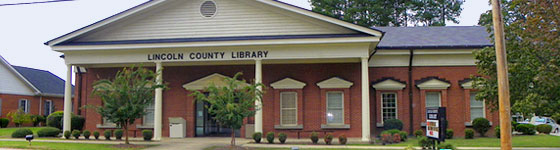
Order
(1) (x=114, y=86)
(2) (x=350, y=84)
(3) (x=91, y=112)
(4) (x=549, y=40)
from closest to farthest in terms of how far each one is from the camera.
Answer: (4) (x=549, y=40) → (1) (x=114, y=86) → (2) (x=350, y=84) → (3) (x=91, y=112)

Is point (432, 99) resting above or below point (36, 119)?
above

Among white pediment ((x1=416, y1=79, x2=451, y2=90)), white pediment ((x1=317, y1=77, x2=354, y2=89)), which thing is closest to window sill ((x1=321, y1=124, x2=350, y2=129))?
white pediment ((x1=317, y1=77, x2=354, y2=89))

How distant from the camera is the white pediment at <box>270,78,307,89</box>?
23.8 meters

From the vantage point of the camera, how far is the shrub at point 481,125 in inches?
914

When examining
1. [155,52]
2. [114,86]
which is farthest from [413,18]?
[114,86]

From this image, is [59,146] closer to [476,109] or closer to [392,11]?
[476,109]

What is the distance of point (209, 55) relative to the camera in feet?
69.7

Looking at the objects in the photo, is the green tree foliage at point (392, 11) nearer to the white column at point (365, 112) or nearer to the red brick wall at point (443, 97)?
the red brick wall at point (443, 97)

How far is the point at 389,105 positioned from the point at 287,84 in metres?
5.20

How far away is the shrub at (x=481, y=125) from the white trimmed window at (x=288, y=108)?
28.2 feet

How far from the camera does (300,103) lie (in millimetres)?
23750

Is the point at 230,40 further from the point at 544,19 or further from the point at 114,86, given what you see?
the point at 544,19

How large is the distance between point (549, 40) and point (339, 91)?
35.2ft

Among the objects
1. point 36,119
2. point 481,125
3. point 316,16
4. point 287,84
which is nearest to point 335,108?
point 287,84
